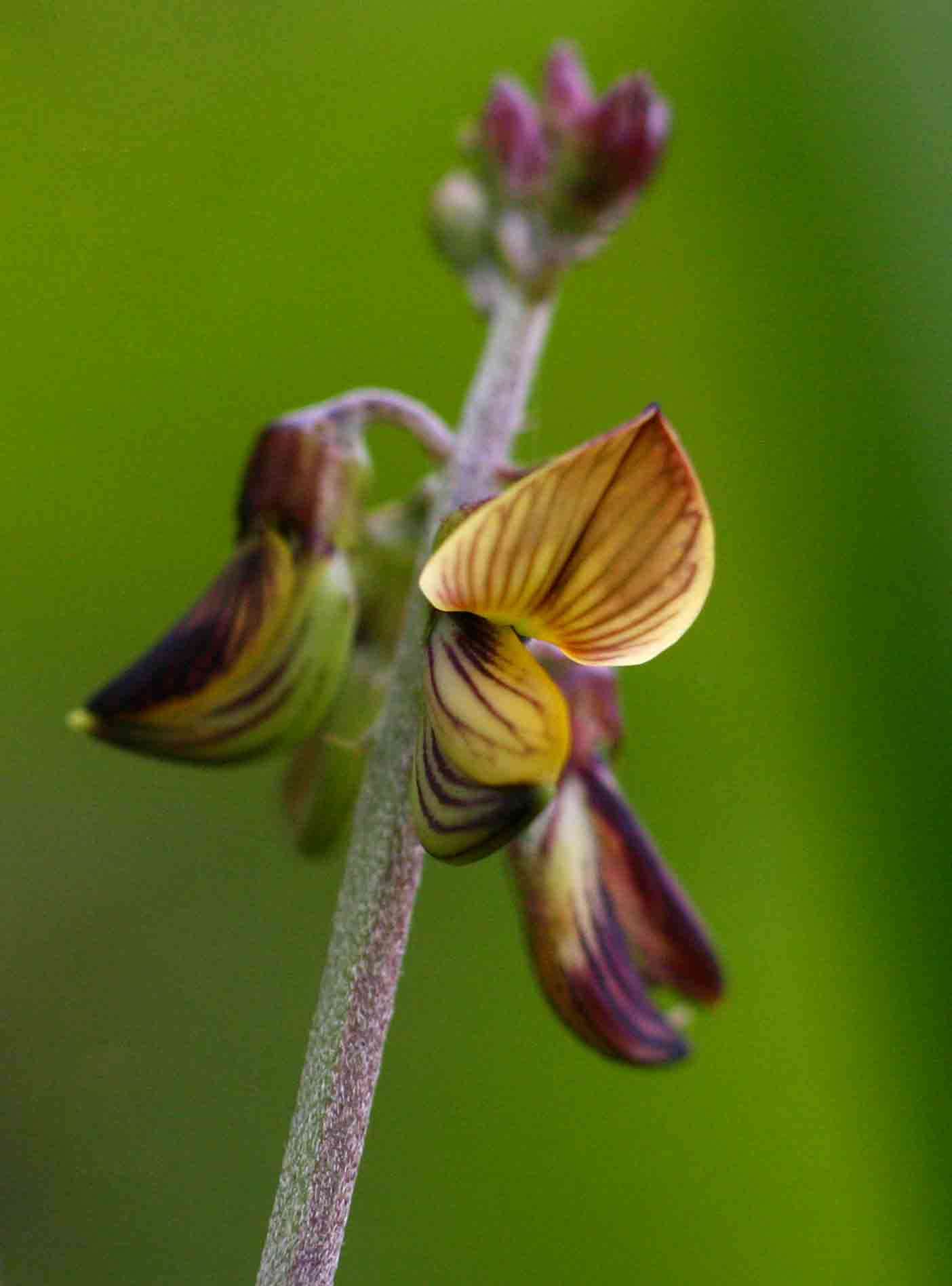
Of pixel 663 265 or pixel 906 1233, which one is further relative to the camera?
pixel 663 265

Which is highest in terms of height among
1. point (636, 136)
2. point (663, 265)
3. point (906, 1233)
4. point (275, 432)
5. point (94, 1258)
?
point (663, 265)

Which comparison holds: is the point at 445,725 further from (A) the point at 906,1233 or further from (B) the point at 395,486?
(A) the point at 906,1233

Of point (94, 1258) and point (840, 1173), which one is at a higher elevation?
point (840, 1173)

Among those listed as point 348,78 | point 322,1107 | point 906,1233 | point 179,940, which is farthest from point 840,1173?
point 348,78

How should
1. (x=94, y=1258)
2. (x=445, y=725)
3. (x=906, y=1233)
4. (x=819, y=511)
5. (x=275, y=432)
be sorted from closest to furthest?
(x=445, y=725), (x=275, y=432), (x=94, y=1258), (x=906, y=1233), (x=819, y=511)

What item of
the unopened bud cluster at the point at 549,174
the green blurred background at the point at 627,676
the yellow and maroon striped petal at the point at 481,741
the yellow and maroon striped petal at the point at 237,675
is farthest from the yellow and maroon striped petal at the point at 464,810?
the green blurred background at the point at 627,676

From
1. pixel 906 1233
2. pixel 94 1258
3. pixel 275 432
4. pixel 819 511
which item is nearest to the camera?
pixel 275 432
